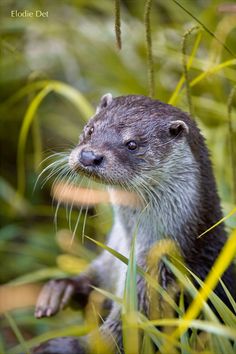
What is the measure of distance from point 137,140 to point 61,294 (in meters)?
0.91

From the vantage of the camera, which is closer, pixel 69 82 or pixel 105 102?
pixel 105 102

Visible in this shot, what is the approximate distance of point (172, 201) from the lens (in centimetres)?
311

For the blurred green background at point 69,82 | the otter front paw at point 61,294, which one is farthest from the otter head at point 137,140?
the blurred green background at point 69,82

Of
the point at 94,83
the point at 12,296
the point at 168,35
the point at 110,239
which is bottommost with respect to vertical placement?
the point at 12,296

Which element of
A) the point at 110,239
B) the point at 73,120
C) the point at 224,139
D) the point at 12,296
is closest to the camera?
the point at 110,239

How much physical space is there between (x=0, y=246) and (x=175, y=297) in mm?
1910

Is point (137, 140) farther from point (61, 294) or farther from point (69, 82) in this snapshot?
point (69, 82)

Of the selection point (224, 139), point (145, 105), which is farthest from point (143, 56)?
point (145, 105)

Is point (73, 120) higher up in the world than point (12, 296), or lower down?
higher up

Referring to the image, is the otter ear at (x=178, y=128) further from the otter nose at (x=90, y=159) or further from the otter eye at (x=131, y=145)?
the otter nose at (x=90, y=159)

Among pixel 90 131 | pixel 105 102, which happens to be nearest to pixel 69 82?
pixel 105 102

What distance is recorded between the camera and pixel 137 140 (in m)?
3.04

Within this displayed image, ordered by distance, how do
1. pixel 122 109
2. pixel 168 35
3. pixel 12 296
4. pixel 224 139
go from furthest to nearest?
1. pixel 168 35
2. pixel 224 139
3. pixel 12 296
4. pixel 122 109

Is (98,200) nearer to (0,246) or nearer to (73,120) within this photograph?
(0,246)
